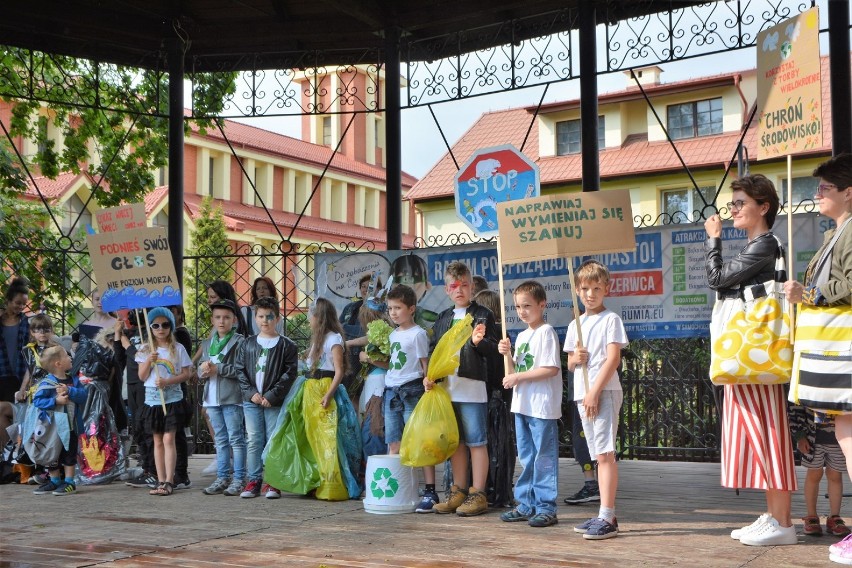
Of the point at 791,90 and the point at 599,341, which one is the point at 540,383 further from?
the point at 791,90

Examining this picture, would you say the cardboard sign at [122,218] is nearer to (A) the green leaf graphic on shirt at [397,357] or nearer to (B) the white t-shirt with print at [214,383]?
(B) the white t-shirt with print at [214,383]

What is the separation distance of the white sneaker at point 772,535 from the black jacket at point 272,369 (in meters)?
3.98

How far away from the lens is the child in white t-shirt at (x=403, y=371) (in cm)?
730

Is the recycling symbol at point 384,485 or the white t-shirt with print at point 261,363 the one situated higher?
the white t-shirt with print at point 261,363

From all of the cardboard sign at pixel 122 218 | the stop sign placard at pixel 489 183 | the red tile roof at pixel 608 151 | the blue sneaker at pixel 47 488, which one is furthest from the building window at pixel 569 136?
the blue sneaker at pixel 47 488

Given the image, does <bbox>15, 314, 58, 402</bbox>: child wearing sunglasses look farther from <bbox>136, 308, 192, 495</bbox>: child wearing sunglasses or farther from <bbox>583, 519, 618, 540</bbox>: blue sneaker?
<bbox>583, 519, 618, 540</bbox>: blue sneaker

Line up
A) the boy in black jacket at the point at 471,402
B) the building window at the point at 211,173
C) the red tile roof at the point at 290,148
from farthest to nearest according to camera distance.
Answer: the building window at the point at 211,173 < the red tile roof at the point at 290,148 < the boy in black jacket at the point at 471,402

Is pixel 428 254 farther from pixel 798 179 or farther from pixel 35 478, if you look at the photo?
pixel 798 179

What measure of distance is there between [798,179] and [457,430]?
22.1 metres

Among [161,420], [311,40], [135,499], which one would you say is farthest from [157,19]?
[135,499]

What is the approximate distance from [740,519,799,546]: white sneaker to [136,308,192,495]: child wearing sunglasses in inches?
191

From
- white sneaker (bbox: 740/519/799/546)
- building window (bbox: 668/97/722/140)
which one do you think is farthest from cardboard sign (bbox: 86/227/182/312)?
building window (bbox: 668/97/722/140)

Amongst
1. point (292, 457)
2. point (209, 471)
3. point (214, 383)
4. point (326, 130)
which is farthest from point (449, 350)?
point (326, 130)

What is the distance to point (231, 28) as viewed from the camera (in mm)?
11125
